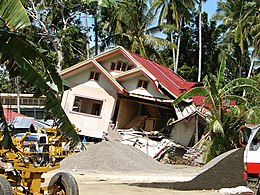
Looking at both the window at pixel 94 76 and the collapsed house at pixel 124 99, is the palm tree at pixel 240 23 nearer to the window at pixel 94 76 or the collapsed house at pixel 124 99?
the collapsed house at pixel 124 99

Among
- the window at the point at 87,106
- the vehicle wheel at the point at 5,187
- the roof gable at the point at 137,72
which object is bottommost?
the vehicle wheel at the point at 5,187

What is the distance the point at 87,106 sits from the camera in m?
33.9

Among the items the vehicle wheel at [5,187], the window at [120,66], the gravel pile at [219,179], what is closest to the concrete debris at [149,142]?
the window at [120,66]

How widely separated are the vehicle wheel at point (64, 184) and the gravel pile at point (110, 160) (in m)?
12.5

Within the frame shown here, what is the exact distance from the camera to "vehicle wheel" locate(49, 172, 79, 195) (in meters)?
10.3

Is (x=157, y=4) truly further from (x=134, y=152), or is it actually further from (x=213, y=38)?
(x=134, y=152)

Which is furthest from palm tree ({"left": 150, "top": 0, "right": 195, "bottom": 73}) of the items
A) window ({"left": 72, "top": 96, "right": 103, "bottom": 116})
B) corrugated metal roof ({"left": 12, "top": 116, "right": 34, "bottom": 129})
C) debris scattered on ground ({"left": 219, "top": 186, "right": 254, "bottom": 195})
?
debris scattered on ground ({"left": 219, "top": 186, "right": 254, "bottom": 195})

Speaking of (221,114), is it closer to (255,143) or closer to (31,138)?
(31,138)

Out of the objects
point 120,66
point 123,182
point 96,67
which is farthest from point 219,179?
point 120,66

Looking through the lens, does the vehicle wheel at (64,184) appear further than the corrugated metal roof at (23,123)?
No

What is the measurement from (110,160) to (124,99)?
9.38 metres

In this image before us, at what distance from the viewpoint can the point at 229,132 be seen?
23.8 metres

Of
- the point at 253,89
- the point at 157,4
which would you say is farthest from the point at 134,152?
the point at 157,4

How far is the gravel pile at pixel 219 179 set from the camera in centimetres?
1581
